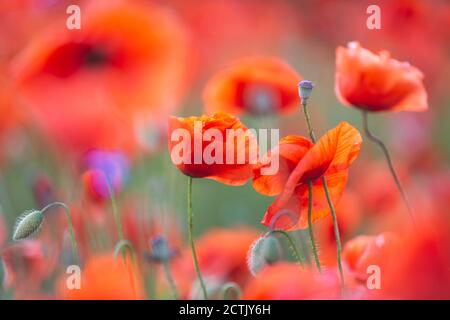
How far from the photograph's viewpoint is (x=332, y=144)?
2.72 ft

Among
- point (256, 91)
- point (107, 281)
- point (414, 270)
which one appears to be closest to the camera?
point (414, 270)

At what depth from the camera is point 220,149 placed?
0.88 meters

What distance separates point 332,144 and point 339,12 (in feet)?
1.23

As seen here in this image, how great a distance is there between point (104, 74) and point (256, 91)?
8.3 inches

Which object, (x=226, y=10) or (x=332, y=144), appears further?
(x=226, y=10)

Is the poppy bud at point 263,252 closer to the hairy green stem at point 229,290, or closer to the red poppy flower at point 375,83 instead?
the hairy green stem at point 229,290

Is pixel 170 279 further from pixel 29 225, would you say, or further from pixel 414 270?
pixel 414 270

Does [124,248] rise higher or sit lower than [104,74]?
lower

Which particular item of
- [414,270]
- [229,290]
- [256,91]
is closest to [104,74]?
[256,91]

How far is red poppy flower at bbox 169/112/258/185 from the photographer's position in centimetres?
86

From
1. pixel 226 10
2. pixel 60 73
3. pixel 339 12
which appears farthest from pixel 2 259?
pixel 339 12

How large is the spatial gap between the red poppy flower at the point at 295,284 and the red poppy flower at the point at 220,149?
0.11m

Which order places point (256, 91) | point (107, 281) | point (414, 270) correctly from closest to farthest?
point (414, 270) → point (107, 281) → point (256, 91)

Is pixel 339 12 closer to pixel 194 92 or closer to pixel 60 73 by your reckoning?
pixel 194 92
